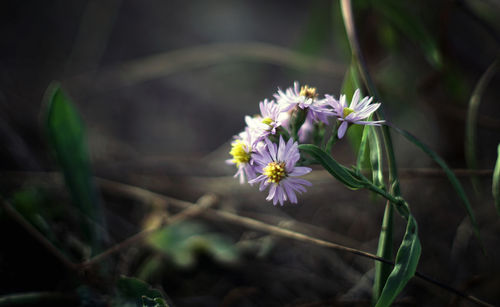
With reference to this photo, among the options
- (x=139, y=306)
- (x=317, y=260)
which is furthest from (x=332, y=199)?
(x=139, y=306)

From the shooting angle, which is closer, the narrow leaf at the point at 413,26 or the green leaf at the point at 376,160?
the green leaf at the point at 376,160

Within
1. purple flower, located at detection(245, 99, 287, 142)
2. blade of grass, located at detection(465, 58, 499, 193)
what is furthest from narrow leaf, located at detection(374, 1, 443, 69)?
purple flower, located at detection(245, 99, 287, 142)

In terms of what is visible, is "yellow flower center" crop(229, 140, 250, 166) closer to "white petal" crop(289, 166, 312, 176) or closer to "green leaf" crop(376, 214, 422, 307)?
"white petal" crop(289, 166, 312, 176)

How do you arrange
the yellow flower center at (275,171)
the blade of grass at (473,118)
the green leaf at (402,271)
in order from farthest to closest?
1. the blade of grass at (473,118)
2. the yellow flower center at (275,171)
3. the green leaf at (402,271)

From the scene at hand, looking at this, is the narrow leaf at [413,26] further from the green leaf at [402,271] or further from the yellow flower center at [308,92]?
the green leaf at [402,271]

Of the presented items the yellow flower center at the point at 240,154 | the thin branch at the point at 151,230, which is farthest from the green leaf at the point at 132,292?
the yellow flower center at the point at 240,154

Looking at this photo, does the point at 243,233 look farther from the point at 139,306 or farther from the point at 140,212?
the point at 139,306

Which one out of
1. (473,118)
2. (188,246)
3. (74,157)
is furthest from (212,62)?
(473,118)
